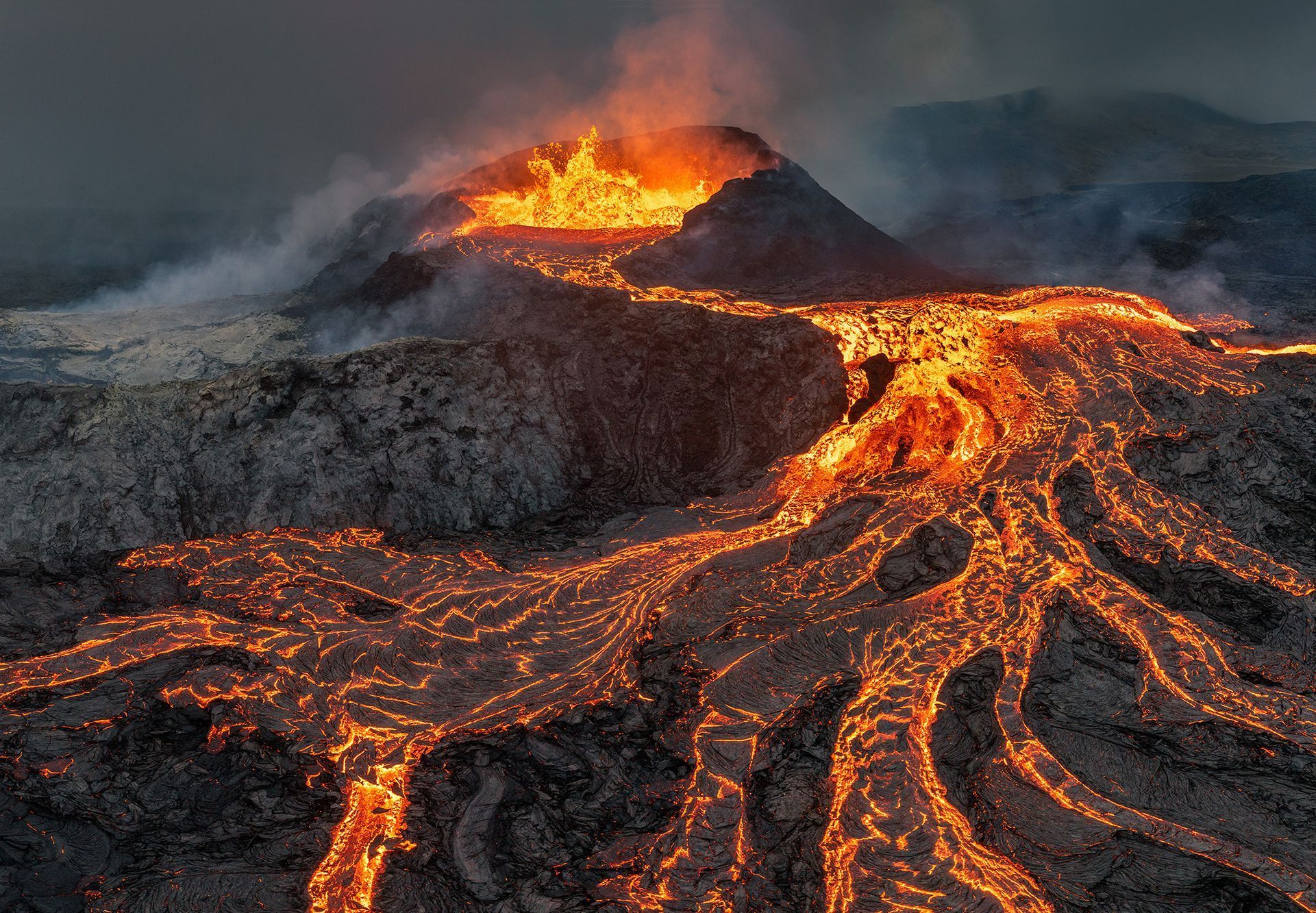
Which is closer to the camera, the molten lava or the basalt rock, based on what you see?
the basalt rock

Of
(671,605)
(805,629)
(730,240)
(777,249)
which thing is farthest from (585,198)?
(805,629)

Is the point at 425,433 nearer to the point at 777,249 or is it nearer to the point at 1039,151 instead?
the point at 777,249

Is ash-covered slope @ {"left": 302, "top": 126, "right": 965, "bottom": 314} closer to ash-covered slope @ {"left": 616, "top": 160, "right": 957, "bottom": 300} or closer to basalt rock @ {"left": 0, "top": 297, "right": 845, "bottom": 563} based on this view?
ash-covered slope @ {"left": 616, "top": 160, "right": 957, "bottom": 300}

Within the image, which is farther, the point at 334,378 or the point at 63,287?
the point at 63,287

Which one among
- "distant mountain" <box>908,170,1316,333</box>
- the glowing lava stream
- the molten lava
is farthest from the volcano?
"distant mountain" <box>908,170,1316,333</box>

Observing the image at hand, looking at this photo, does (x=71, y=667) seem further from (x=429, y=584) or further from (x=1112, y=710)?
(x=1112, y=710)

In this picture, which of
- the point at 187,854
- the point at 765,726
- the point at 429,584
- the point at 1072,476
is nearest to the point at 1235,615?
the point at 1072,476
